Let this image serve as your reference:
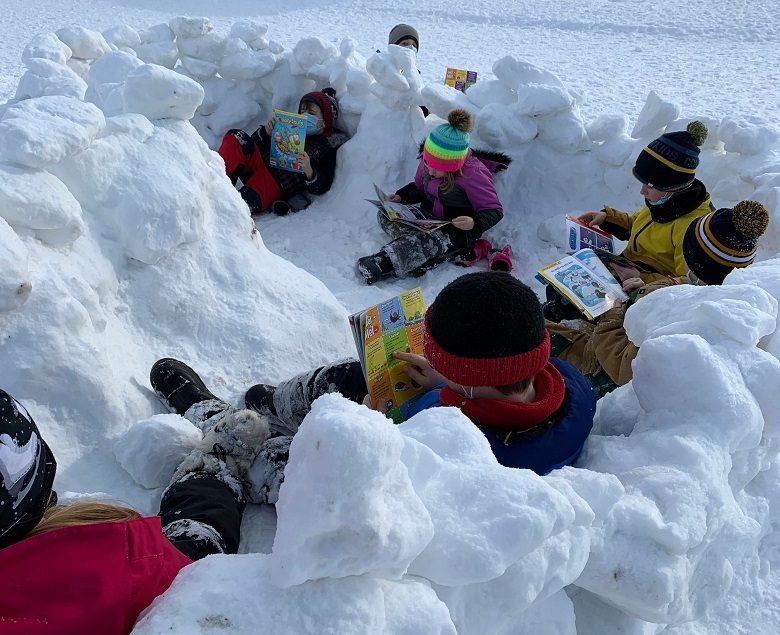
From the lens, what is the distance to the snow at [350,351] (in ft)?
3.20

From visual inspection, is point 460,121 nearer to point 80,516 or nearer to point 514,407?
point 514,407

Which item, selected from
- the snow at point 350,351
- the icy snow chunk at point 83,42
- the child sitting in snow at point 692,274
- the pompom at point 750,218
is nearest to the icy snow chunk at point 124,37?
the snow at point 350,351

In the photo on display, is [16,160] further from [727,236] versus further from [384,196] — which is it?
[727,236]

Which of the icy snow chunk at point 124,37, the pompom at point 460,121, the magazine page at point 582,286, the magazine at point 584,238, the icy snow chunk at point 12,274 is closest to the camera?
the icy snow chunk at point 12,274

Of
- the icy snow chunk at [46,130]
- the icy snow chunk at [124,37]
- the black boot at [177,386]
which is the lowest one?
the black boot at [177,386]

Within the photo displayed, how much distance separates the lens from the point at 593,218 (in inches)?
129

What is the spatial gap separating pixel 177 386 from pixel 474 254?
6.55 ft

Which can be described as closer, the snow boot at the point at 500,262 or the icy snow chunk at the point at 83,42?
the snow boot at the point at 500,262

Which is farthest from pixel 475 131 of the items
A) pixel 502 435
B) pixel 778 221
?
pixel 502 435

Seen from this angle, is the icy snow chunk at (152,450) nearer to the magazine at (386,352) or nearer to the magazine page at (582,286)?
the magazine at (386,352)

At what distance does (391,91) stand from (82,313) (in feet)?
8.45

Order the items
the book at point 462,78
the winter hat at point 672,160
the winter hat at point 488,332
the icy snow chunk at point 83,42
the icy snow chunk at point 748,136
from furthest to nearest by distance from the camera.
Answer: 1. the book at point 462,78
2. the icy snow chunk at point 83,42
3. the icy snow chunk at point 748,136
4. the winter hat at point 672,160
5. the winter hat at point 488,332

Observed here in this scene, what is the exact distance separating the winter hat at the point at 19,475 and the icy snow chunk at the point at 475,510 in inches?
22.6

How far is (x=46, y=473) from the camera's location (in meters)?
1.05
